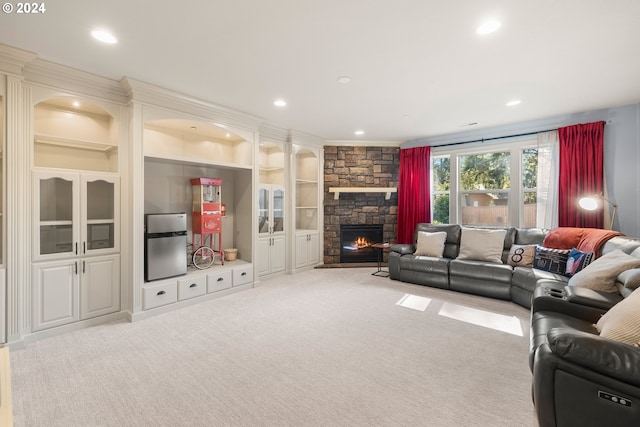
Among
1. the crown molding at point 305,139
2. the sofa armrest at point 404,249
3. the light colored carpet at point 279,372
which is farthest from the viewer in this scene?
the crown molding at point 305,139

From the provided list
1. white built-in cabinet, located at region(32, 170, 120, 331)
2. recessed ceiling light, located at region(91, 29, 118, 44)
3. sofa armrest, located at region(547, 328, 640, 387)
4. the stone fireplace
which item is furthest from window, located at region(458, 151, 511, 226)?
white built-in cabinet, located at region(32, 170, 120, 331)

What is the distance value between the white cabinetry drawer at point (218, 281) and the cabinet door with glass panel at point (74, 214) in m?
1.19

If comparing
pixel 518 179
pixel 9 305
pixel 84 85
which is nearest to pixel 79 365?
pixel 9 305

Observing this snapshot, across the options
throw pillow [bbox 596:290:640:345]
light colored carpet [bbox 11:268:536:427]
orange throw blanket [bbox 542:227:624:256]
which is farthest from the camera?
orange throw blanket [bbox 542:227:624:256]

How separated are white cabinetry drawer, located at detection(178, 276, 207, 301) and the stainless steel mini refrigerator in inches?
5.5

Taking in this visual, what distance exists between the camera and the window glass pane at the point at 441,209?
565cm

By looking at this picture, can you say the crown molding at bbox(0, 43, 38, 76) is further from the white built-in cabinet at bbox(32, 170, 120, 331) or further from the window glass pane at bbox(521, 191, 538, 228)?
the window glass pane at bbox(521, 191, 538, 228)

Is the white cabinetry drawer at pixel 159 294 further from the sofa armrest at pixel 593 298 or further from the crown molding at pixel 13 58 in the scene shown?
the sofa armrest at pixel 593 298

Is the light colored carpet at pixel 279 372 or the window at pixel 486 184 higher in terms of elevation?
the window at pixel 486 184

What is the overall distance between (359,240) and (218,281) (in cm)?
309

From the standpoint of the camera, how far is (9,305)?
2.58m

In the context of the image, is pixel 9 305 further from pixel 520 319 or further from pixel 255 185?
pixel 520 319

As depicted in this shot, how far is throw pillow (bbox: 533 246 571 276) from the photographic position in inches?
140

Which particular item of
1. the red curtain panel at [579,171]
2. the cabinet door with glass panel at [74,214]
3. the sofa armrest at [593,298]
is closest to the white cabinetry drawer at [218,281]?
the cabinet door with glass panel at [74,214]
